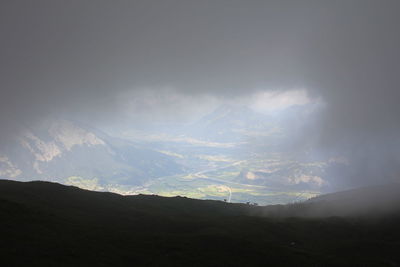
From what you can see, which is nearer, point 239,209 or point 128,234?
point 128,234

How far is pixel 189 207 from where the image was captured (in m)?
165

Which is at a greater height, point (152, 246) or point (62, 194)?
point (62, 194)

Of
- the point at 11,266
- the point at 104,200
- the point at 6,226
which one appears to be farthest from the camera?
the point at 104,200

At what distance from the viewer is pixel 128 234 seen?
80625mm

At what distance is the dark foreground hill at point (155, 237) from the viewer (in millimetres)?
61469

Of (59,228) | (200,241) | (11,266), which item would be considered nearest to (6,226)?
(59,228)

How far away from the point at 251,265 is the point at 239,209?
119m

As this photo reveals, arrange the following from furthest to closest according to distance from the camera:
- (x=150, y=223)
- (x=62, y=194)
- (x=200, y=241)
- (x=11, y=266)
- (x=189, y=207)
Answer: (x=189, y=207) → (x=62, y=194) → (x=150, y=223) → (x=200, y=241) → (x=11, y=266)

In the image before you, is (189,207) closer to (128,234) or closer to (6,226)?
(128,234)

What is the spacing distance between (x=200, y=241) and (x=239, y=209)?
10919 cm

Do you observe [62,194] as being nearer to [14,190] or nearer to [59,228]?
[14,190]

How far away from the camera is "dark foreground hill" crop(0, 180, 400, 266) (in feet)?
202

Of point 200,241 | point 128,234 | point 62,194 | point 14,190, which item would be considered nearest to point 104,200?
point 62,194

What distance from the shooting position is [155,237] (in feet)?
265
